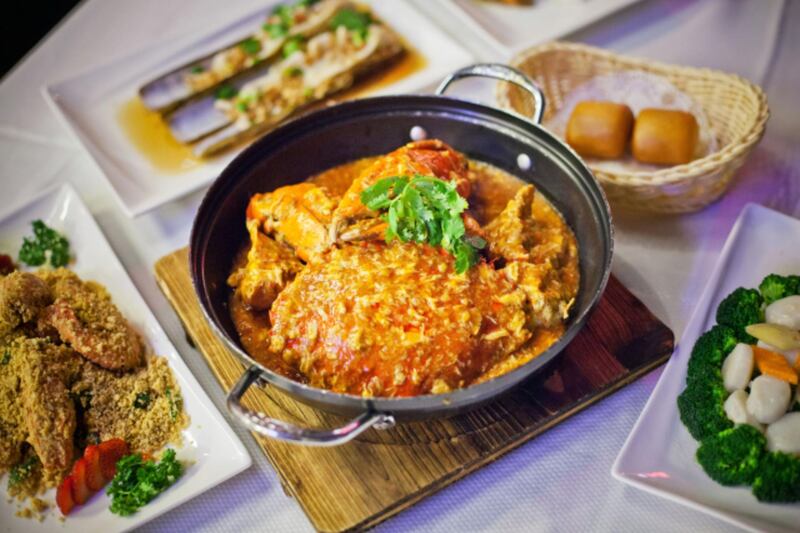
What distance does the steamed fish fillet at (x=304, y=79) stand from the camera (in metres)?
3.47

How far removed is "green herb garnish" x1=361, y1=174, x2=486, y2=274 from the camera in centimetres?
225

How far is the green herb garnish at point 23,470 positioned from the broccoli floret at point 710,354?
2.04m

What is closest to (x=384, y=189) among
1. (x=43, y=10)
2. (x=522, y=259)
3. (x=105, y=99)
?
(x=522, y=259)

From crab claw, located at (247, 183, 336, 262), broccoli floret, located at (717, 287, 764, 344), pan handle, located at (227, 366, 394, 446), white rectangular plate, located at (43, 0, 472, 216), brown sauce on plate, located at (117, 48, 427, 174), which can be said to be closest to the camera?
pan handle, located at (227, 366, 394, 446)

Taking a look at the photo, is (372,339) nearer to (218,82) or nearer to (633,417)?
(633,417)

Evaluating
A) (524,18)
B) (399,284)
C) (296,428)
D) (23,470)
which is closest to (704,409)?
(399,284)

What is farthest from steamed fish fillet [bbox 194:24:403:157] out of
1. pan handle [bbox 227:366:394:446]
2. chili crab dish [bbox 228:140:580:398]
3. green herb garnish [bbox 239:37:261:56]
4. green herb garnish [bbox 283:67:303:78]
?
pan handle [bbox 227:366:394:446]

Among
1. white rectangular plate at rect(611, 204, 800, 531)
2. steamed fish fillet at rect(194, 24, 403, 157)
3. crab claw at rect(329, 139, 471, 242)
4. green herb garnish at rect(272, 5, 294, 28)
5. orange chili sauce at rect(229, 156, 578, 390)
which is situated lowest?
white rectangular plate at rect(611, 204, 800, 531)

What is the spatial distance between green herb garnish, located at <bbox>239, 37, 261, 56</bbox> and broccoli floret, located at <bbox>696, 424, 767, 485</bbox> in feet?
9.44

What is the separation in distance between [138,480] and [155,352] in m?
0.51

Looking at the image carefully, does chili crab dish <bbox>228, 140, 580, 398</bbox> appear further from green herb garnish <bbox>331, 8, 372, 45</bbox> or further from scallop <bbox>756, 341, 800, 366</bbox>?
green herb garnish <bbox>331, 8, 372, 45</bbox>

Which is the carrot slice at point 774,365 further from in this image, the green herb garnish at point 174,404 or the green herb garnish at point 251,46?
the green herb garnish at point 251,46

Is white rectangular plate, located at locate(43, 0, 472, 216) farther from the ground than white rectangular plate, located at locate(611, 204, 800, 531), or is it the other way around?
white rectangular plate, located at locate(43, 0, 472, 216)

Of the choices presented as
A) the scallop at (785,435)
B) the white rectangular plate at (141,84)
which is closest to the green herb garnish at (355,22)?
the white rectangular plate at (141,84)
